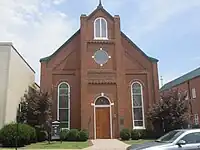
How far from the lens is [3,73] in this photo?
22234 mm

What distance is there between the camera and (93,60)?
28.7 meters

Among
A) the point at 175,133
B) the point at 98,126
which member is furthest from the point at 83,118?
the point at 175,133

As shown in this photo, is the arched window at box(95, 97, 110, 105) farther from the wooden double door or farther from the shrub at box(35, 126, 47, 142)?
the shrub at box(35, 126, 47, 142)

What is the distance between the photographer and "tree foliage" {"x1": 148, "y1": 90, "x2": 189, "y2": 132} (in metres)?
25.5

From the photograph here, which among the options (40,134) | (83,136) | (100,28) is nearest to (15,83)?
(40,134)

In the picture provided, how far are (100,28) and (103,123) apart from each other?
31.0ft

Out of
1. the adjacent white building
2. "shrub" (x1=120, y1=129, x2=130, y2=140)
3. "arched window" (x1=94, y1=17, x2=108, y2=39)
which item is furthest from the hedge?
"arched window" (x1=94, y1=17, x2=108, y2=39)

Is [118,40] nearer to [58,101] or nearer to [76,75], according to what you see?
[76,75]

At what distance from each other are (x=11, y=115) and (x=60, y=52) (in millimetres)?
8555

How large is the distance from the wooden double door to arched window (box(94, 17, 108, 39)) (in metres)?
7.20

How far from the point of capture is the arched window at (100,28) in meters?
29.5

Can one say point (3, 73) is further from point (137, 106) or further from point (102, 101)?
point (137, 106)

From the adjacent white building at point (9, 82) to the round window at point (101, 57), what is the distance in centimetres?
720

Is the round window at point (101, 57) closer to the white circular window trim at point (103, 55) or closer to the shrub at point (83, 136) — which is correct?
the white circular window trim at point (103, 55)
